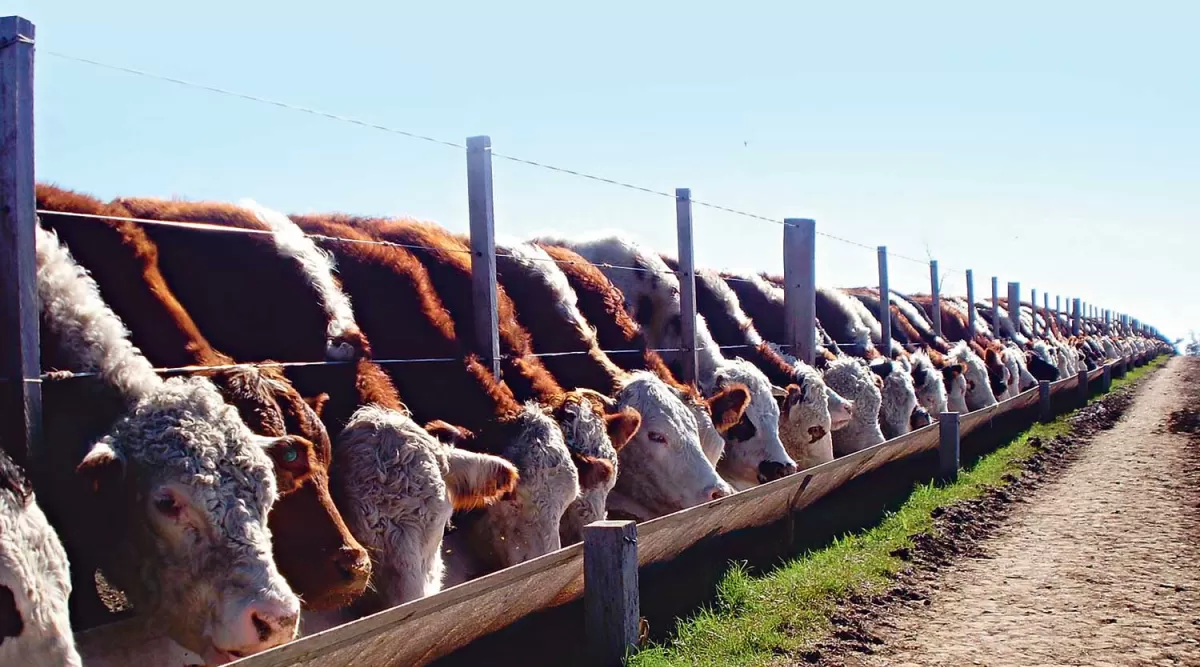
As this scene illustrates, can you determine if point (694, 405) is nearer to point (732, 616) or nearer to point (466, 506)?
point (732, 616)

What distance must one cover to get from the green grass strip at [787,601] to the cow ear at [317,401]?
1.88 metres

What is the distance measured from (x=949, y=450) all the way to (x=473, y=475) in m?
6.76

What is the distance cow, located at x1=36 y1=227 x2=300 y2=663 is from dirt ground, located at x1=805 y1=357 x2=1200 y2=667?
2655mm

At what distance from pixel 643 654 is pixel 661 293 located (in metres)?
5.92

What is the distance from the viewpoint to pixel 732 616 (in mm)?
5922

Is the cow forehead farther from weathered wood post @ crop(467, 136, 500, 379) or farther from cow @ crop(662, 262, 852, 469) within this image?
cow @ crop(662, 262, 852, 469)

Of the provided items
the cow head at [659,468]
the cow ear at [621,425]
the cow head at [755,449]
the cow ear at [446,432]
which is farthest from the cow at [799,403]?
the cow ear at [446,432]

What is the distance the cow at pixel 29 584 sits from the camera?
10.7 feet

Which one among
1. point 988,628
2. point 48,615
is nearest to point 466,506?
point 48,615

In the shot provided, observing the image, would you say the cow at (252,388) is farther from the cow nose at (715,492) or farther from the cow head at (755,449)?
the cow head at (755,449)

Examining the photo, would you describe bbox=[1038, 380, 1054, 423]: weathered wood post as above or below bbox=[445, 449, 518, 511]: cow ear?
below

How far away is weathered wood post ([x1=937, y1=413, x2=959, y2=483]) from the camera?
10.9 meters

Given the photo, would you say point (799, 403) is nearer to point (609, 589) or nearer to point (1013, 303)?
point (609, 589)

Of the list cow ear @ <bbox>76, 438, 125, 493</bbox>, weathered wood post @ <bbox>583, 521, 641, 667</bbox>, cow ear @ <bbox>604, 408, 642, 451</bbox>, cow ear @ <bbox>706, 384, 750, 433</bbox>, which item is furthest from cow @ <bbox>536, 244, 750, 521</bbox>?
cow ear @ <bbox>76, 438, 125, 493</bbox>
